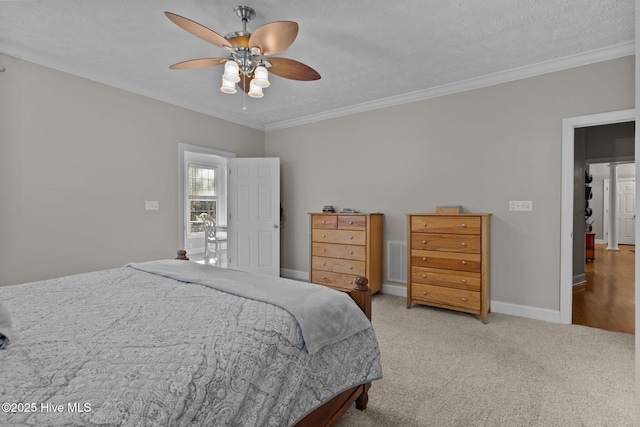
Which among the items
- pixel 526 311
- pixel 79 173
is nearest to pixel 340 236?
pixel 526 311

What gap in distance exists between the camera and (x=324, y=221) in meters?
4.24

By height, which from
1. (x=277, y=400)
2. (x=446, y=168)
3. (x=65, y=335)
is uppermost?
(x=446, y=168)

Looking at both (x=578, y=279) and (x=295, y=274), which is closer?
(x=578, y=279)

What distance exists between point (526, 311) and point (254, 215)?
370 cm

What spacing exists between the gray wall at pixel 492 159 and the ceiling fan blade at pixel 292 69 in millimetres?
1971

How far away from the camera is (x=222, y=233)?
18.7ft

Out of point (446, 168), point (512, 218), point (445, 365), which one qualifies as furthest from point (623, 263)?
point (445, 365)

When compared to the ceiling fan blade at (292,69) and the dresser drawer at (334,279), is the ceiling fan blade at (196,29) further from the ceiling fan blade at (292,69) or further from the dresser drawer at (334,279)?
the dresser drawer at (334,279)

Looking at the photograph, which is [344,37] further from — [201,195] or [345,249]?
[201,195]

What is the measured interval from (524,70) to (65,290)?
4.32 metres

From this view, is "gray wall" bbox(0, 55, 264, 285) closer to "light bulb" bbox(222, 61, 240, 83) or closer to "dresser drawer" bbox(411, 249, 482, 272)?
"light bulb" bbox(222, 61, 240, 83)

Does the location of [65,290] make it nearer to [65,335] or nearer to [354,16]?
[65,335]

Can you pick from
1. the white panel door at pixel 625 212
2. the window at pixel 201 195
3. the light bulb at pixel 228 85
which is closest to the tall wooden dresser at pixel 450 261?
the light bulb at pixel 228 85

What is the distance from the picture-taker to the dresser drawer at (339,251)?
3939 mm
